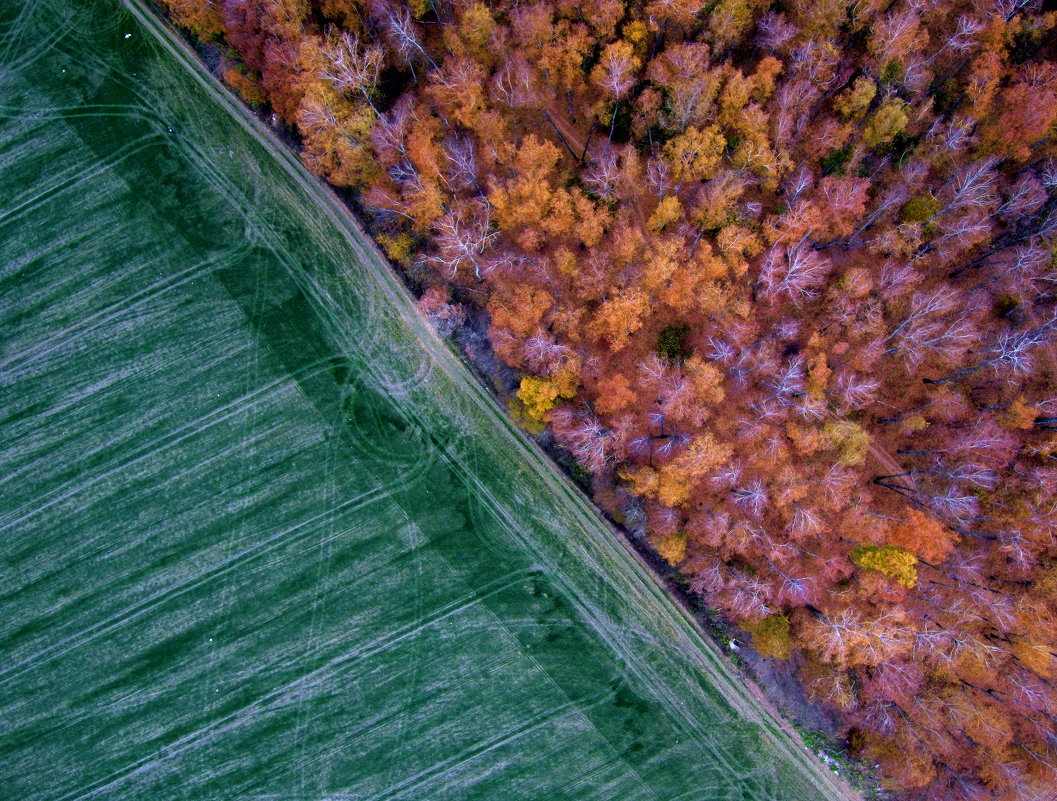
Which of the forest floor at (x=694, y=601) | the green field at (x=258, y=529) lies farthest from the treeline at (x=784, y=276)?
the green field at (x=258, y=529)

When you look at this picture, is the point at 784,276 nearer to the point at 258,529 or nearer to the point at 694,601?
the point at 694,601

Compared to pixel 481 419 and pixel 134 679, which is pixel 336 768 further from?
pixel 481 419

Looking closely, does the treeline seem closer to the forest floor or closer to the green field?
the forest floor

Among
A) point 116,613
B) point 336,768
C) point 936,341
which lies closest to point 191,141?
point 116,613

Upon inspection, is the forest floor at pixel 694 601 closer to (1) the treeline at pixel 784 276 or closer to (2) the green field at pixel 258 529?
(2) the green field at pixel 258 529

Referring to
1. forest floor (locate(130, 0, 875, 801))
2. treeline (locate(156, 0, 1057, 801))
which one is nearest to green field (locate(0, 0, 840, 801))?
forest floor (locate(130, 0, 875, 801))
